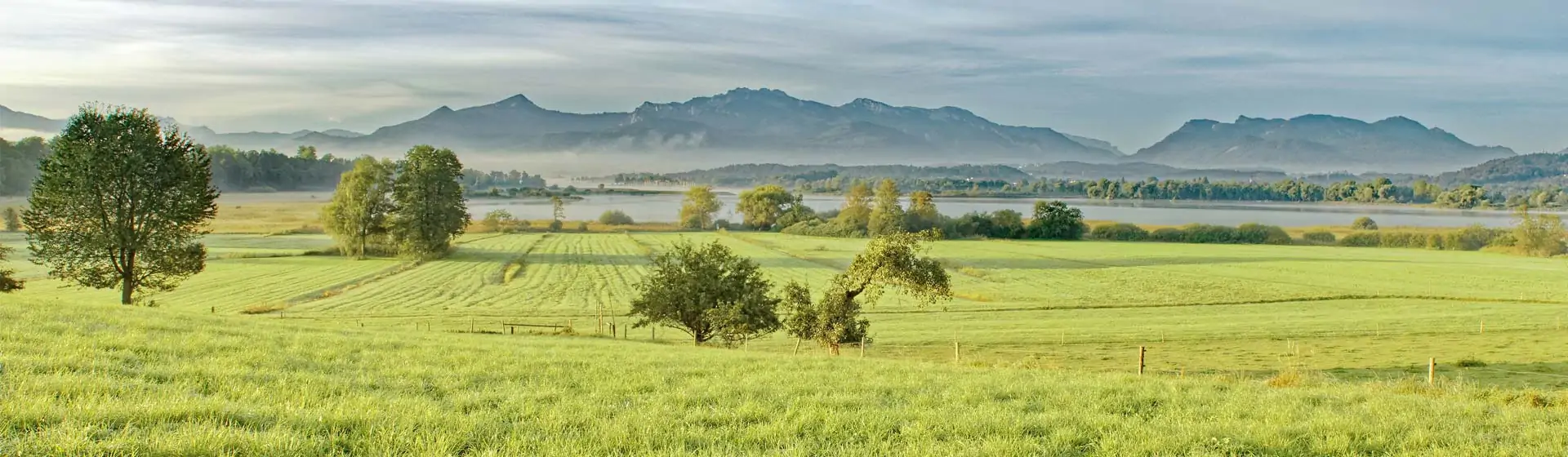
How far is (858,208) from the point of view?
Answer: 149125mm

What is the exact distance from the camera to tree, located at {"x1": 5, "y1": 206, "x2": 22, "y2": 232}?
100 metres

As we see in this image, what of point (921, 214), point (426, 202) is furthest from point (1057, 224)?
point (426, 202)

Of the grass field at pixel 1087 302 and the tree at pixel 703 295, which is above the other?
the tree at pixel 703 295

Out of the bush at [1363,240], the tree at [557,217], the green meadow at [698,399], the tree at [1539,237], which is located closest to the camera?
the green meadow at [698,399]

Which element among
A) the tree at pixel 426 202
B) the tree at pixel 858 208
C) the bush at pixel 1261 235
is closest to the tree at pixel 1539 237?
the bush at pixel 1261 235

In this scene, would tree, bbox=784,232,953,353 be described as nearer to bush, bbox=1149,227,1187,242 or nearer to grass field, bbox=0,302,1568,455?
grass field, bbox=0,302,1568,455

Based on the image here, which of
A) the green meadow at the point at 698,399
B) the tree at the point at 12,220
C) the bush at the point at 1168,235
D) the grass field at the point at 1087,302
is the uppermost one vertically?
the green meadow at the point at 698,399

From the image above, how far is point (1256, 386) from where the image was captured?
13758 millimetres

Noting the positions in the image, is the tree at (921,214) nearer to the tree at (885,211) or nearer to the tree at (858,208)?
the tree at (885,211)

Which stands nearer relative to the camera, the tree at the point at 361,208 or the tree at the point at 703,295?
the tree at the point at 703,295

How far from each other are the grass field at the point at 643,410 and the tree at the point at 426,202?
7884 cm

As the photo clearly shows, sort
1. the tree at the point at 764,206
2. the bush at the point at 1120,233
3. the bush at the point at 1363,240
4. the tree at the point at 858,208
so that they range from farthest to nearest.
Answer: the tree at the point at 764,206
the tree at the point at 858,208
the bush at the point at 1120,233
the bush at the point at 1363,240

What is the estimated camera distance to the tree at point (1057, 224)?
138 metres

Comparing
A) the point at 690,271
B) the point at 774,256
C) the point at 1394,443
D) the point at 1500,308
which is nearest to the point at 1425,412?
the point at 1394,443
